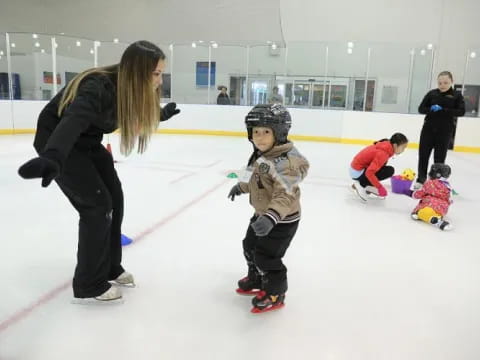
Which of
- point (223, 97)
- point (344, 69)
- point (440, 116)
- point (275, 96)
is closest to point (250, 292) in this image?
point (440, 116)

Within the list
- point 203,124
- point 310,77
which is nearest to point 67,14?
point 203,124

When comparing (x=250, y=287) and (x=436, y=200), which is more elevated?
(x=436, y=200)

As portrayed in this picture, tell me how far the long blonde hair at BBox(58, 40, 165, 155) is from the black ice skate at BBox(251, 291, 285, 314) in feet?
2.59

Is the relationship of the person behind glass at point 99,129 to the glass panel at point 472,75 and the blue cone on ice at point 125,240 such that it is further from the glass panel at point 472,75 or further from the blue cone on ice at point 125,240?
the glass panel at point 472,75

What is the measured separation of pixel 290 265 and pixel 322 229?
713 mm

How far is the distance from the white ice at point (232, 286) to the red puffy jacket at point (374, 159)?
0.83 ft

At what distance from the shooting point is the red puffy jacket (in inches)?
133

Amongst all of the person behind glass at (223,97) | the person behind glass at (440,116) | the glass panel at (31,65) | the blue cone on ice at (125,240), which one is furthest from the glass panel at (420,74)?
the blue cone on ice at (125,240)

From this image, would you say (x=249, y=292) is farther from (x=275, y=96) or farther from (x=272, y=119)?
(x=275, y=96)

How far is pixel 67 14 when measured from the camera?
919 centimetres

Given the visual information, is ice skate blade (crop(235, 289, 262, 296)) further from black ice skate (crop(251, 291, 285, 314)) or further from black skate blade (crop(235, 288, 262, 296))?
black ice skate (crop(251, 291, 285, 314))

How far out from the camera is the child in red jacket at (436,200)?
290cm

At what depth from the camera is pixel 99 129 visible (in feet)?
4.92

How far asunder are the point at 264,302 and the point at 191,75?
27.9 ft
